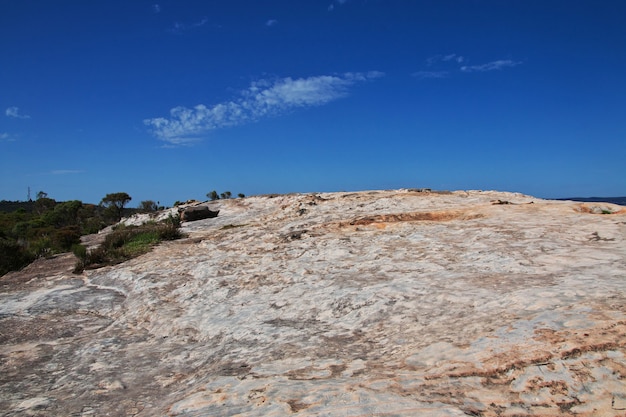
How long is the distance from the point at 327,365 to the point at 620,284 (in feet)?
12.9

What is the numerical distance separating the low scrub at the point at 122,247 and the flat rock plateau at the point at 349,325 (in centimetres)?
86

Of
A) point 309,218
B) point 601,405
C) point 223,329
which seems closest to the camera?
point 601,405

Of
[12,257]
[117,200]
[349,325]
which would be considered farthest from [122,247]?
[117,200]

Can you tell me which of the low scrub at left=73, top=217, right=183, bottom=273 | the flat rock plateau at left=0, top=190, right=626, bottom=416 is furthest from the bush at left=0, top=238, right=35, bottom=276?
the flat rock plateau at left=0, top=190, right=626, bottom=416

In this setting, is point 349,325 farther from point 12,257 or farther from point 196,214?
point 196,214

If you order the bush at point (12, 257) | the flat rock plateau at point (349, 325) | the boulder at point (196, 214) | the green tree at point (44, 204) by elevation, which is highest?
the green tree at point (44, 204)

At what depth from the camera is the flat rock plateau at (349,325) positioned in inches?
146

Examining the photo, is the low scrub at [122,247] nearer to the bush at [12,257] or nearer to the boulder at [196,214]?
the bush at [12,257]

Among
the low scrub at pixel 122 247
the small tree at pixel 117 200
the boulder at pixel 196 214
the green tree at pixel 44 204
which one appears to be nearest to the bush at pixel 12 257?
the low scrub at pixel 122 247

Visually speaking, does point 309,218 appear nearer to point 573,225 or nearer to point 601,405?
point 573,225

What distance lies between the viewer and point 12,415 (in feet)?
15.7

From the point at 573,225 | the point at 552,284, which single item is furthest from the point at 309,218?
the point at 552,284

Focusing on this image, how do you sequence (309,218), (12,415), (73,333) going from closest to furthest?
(12,415), (73,333), (309,218)

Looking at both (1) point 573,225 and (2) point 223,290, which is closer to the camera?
(2) point 223,290
